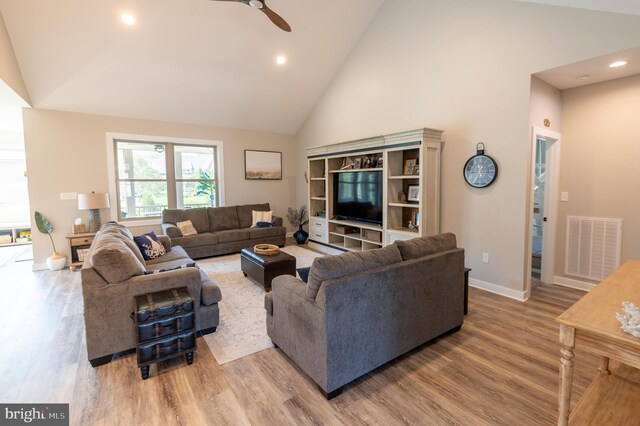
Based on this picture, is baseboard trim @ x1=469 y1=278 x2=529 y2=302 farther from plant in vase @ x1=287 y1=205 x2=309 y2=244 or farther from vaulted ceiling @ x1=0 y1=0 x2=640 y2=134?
plant in vase @ x1=287 y1=205 x2=309 y2=244

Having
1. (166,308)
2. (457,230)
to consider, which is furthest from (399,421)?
(457,230)

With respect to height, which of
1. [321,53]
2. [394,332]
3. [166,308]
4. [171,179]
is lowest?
[394,332]

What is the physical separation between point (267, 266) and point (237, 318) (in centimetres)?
78

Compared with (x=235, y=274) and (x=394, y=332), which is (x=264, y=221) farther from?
(x=394, y=332)

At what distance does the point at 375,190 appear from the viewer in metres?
4.88

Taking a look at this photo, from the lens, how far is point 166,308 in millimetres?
2221

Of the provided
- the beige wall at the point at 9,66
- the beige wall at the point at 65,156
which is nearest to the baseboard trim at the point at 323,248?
the beige wall at the point at 65,156

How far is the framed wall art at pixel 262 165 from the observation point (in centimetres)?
697

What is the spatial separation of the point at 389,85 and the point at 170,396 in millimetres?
4972

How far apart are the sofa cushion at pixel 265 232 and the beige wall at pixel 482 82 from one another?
2.98 m

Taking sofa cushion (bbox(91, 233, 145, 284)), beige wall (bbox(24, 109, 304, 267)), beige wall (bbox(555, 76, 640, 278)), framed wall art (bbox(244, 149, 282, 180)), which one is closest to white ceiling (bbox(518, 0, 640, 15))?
beige wall (bbox(555, 76, 640, 278))

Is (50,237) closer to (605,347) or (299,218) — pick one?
(299,218)

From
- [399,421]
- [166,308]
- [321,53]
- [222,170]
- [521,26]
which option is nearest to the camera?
[399,421]

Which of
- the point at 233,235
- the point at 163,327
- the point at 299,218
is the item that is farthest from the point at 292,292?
the point at 299,218
